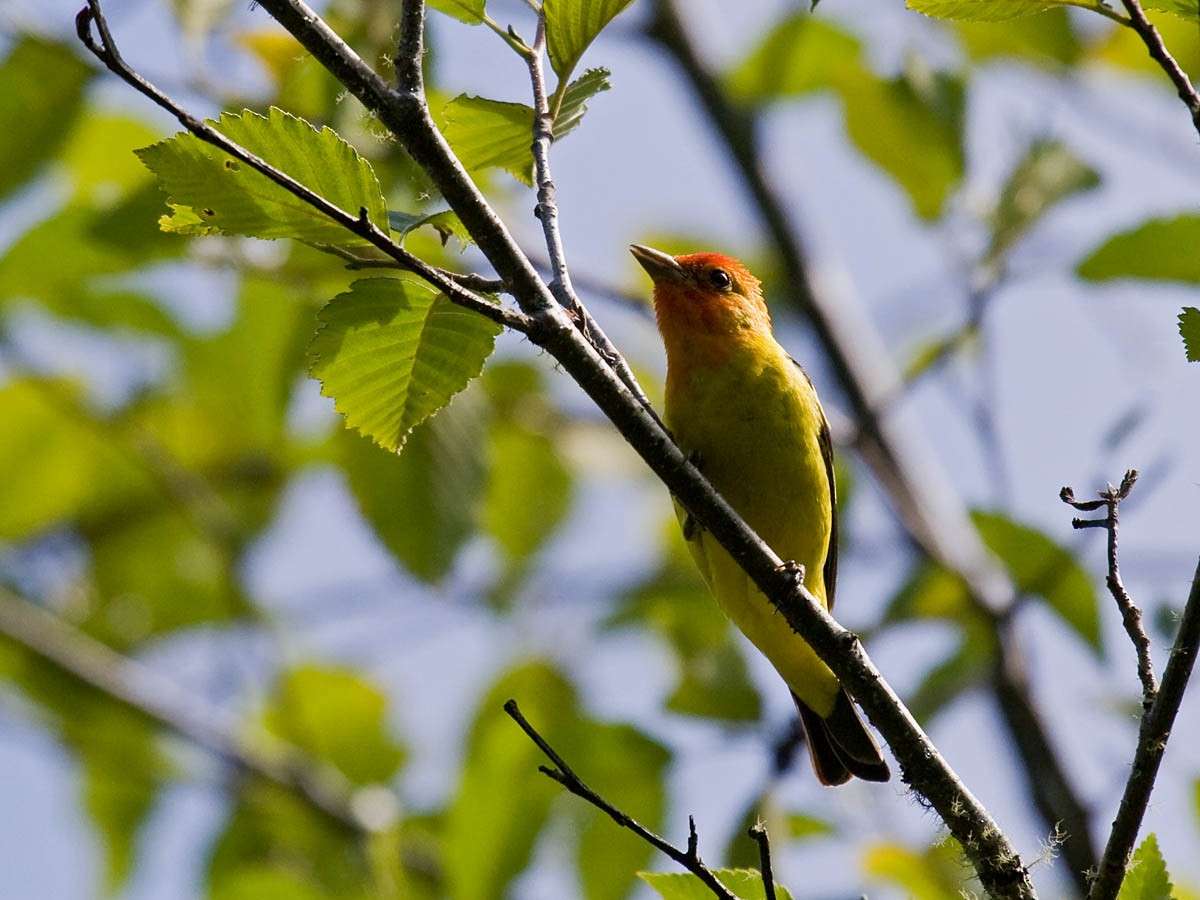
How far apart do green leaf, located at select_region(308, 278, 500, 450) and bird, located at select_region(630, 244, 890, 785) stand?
159 cm

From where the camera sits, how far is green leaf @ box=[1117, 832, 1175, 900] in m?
2.26

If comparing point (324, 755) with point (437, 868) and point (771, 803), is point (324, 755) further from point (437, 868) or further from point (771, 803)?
point (771, 803)

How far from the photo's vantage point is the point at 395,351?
2.48 m

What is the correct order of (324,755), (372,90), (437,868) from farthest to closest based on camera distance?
1. (324,755)
2. (437,868)
3. (372,90)

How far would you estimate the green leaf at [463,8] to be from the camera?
2441 millimetres

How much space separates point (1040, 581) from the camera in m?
4.96

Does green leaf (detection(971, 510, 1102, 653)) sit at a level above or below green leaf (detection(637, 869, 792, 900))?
above

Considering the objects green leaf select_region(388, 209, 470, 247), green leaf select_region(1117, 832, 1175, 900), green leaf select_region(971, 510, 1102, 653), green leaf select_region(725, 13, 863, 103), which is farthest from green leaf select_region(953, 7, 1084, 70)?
green leaf select_region(1117, 832, 1175, 900)

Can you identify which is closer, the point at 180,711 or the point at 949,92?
the point at 949,92

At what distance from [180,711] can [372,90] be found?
3.99 m

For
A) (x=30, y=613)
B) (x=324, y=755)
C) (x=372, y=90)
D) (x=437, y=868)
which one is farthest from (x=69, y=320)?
(x=372, y=90)

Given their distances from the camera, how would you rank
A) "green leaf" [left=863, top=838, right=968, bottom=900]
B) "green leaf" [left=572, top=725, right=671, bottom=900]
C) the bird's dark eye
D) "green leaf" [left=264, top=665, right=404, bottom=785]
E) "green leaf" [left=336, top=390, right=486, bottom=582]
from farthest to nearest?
"green leaf" [left=264, top=665, right=404, bottom=785] < the bird's dark eye < "green leaf" [left=863, top=838, right=968, bottom=900] < "green leaf" [left=336, top=390, right=486, bottom=582] < "green leaf" [left=572, top=725, right=671, bottom=900]

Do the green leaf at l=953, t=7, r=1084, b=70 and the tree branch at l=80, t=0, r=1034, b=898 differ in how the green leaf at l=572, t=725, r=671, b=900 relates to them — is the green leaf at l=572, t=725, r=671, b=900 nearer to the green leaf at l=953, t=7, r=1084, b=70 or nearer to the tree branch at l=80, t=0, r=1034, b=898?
the tree branch at l=80, t=0, r=1034, b=898

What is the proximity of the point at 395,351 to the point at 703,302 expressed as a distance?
91.6 inches
